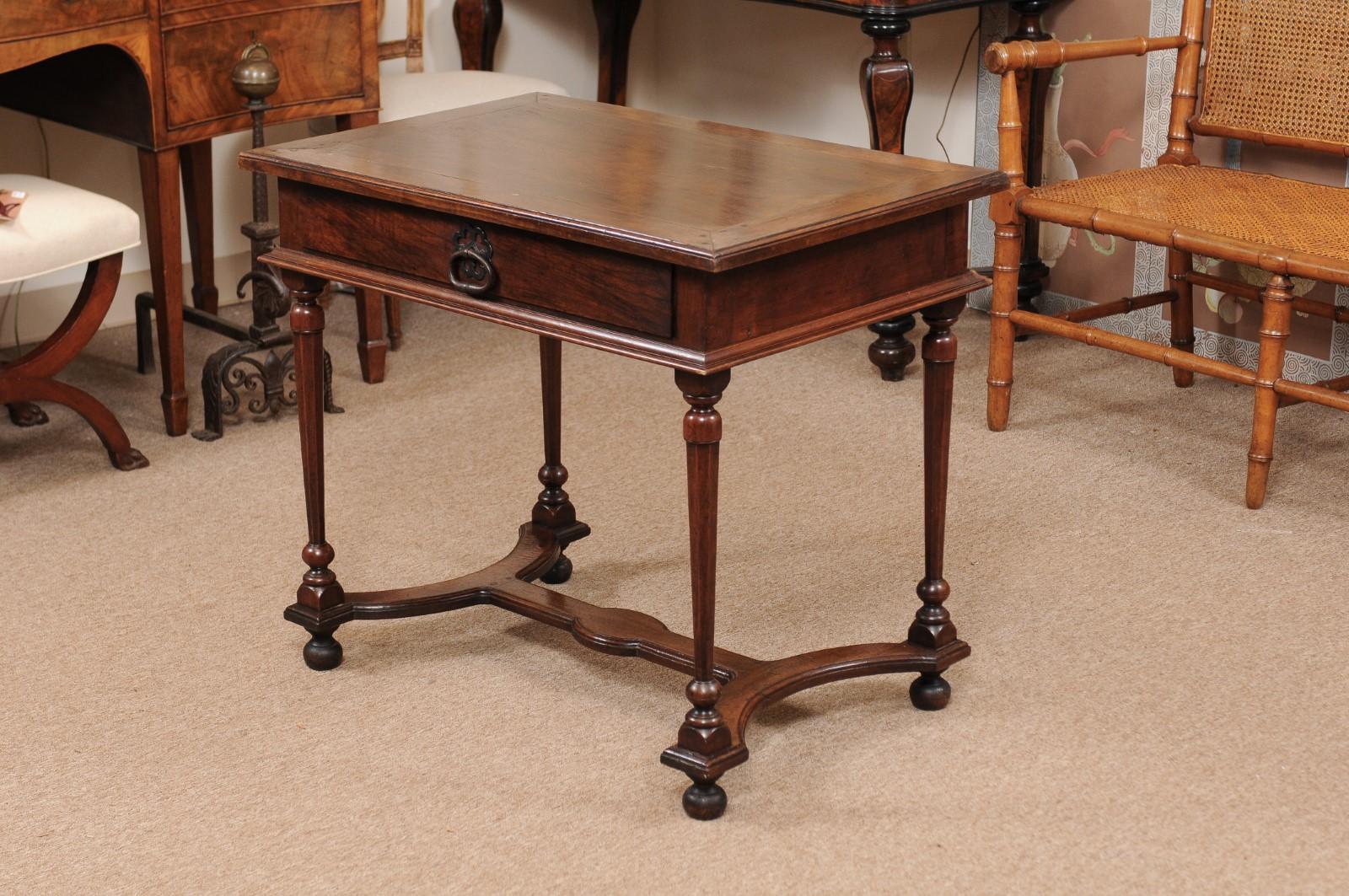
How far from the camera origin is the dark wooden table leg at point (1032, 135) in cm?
373

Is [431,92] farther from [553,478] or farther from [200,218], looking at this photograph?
[553,478]

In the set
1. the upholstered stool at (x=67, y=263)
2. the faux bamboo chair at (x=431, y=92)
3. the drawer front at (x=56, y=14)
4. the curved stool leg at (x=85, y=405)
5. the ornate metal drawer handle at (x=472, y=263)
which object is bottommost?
the curved stool leg at (x=85, y=405)

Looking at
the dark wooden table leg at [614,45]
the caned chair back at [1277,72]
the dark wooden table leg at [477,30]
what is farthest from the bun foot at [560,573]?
the dark wooden table leg at [614,45]

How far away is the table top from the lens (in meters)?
1.90

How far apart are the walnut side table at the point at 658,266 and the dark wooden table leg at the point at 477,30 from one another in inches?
75.5

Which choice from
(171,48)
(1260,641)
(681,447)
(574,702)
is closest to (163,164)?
(171,48)

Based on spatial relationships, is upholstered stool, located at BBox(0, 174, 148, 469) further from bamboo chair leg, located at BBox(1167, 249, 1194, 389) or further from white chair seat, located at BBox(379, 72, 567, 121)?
bamboo chair leg, located at BBox(1167, 249, 1194, 389)

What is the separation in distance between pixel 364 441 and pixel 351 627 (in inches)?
32.1

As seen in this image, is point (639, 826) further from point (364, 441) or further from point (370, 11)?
point (370, 11)

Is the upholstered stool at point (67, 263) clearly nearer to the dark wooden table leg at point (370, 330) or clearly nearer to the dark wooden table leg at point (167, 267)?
the dark wooden table leg at point (167, 267)

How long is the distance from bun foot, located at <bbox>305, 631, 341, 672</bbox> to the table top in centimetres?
67

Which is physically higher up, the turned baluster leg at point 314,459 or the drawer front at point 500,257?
the drawer front at point 500,257

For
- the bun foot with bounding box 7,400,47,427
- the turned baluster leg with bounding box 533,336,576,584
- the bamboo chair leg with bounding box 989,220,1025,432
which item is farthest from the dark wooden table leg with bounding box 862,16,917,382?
the bun foot with bounding box 7,400,47,427

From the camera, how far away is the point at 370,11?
3.54 m
